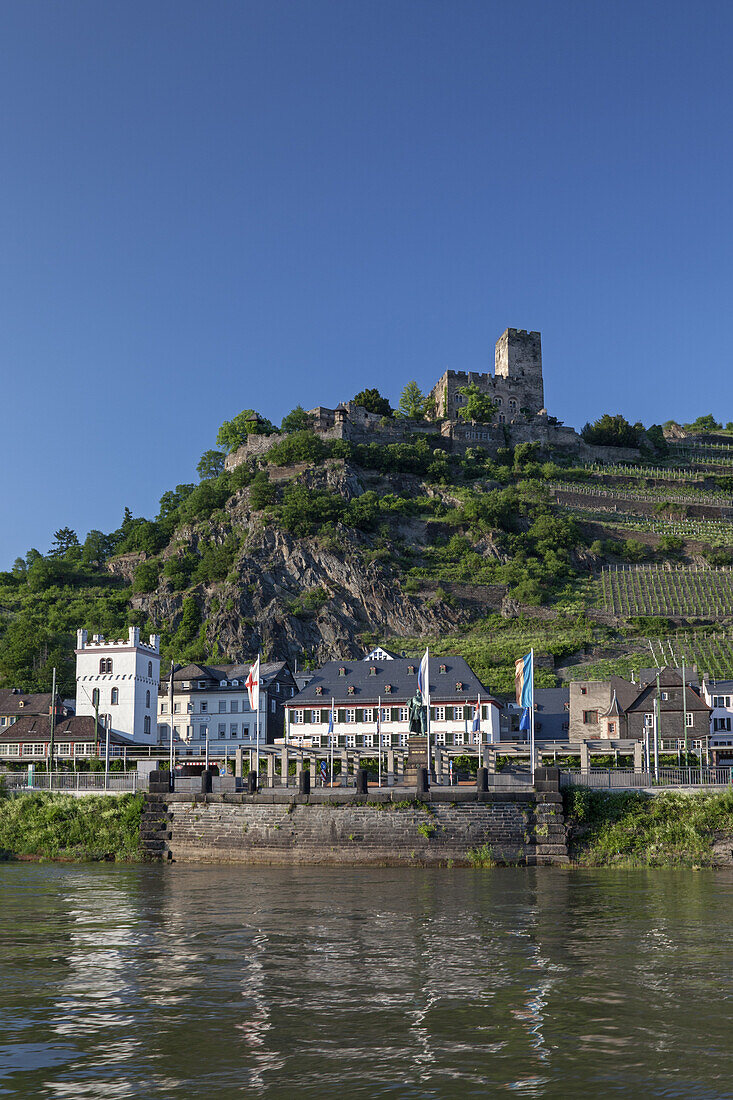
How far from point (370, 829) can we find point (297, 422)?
116 m

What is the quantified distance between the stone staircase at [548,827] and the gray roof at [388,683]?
34935mm

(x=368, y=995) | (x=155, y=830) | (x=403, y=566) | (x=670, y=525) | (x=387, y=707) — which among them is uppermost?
(x=670, y=525)

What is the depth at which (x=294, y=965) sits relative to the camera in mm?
19328

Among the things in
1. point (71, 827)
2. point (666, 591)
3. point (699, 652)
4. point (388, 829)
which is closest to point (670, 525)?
point (666, 591)

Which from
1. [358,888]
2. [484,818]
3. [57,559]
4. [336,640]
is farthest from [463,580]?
[358,888]

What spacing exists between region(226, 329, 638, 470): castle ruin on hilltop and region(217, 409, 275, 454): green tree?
332 centimetres

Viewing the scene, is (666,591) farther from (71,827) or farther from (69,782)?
(71,827)

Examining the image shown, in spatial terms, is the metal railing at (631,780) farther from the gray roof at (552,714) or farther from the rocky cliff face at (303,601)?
the rocky cliff face at (303,601)

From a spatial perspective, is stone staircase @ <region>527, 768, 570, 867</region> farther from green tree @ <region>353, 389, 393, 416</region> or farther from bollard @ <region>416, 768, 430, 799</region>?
green tree @ <region>353, 389, 393, 416</region>

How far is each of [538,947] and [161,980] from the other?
7957 mm

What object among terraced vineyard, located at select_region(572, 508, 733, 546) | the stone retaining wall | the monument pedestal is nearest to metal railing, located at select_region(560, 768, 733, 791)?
the stone retaining wall

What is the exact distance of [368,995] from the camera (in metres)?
16.7

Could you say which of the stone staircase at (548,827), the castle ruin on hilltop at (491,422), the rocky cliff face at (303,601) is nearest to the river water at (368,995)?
the stone staircase at (548,827)

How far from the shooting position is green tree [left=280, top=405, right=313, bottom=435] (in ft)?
493
